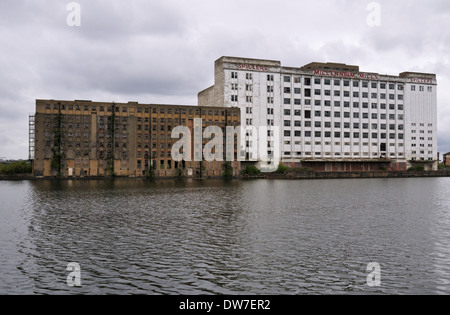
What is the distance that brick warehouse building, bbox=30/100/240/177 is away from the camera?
4862 inches

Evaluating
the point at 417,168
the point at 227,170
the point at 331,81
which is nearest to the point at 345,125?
the point at 331,81

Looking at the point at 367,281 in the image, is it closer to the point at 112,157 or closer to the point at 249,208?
the point at 249,208

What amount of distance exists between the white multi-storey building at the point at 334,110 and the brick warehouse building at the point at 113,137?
11.3 m

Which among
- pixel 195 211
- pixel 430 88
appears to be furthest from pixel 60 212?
→ pixel 430 88

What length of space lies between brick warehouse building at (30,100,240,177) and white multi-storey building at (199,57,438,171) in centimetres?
1130

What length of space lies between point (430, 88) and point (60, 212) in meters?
166

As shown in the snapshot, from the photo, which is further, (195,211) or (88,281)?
(195,211)

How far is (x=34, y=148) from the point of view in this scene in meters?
123

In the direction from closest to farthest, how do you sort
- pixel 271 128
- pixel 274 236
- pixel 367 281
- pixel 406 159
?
pixel 367 281
pixel 274 236
pixel 271 128
pixel 406 159

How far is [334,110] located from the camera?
15600 cm

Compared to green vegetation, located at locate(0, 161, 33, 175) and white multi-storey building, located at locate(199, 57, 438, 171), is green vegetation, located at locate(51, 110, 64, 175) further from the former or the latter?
white multi-storey building, located at locate(199, 57, 438, 171)

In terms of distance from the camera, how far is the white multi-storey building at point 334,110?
472 ft

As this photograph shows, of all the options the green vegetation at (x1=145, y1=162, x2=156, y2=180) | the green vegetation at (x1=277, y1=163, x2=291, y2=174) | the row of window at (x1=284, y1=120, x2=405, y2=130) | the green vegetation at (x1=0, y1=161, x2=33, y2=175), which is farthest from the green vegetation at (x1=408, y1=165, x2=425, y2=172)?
the green vegetation at (x1=0, y1=161, x2=33, y2=175)
